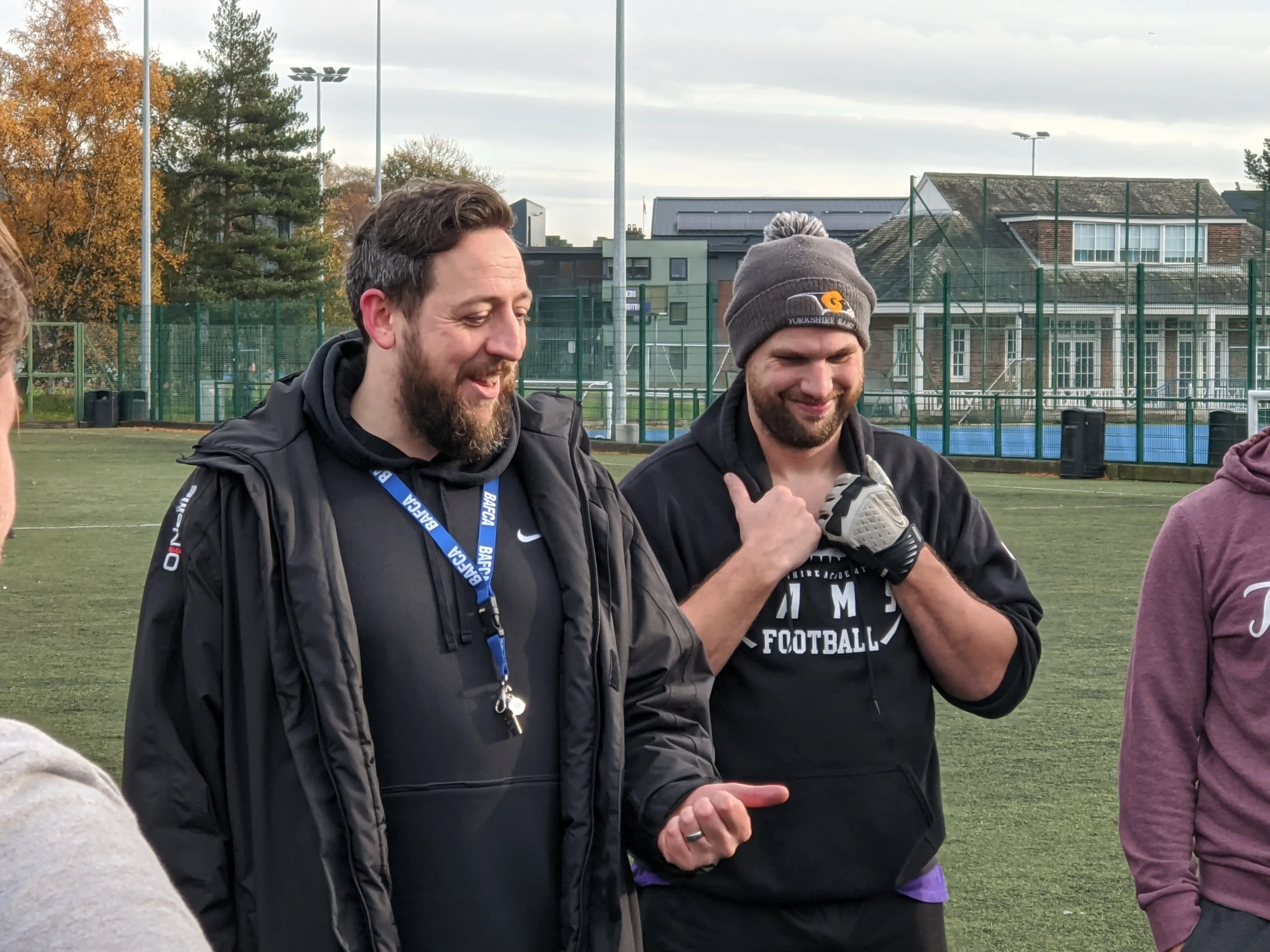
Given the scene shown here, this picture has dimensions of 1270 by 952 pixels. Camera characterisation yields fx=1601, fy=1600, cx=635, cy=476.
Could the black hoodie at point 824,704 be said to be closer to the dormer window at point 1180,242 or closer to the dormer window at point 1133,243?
the dormer window at point 1180,242

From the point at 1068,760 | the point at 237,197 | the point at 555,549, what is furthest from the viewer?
the point at 237,197

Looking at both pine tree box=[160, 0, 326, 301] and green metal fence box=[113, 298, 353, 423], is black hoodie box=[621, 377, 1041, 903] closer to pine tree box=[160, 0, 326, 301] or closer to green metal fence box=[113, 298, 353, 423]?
green metal fence box=[113, 298, 353, 423]

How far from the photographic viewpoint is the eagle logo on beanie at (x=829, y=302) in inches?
118

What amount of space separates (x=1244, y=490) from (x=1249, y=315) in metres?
21.2

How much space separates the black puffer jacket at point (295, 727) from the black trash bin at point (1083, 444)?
19.0 metres

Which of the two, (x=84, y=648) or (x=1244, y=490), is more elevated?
(x=1244, y=490)

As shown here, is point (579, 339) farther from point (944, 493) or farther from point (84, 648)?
point (944, 493)

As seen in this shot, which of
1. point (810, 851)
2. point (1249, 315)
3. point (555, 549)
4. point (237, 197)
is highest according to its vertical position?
point (237, 197)

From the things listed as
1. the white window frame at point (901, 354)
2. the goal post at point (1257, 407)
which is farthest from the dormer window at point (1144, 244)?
the goal post at point (1257, 407)

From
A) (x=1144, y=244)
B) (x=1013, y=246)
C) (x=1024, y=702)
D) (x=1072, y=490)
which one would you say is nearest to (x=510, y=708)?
(x=1024, y=702)

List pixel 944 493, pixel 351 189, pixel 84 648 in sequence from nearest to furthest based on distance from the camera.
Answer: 1. pixel 944 493
2. pixel 84 648
3. pixel 351 189

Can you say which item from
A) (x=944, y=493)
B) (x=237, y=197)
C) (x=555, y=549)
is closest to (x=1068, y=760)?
(x=944, y=493)

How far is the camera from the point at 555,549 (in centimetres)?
256

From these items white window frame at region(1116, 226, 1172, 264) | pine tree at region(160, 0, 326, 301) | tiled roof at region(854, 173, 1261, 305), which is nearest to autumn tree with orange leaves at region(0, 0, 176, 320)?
pine tree at region(160, 0, 326, 301)
